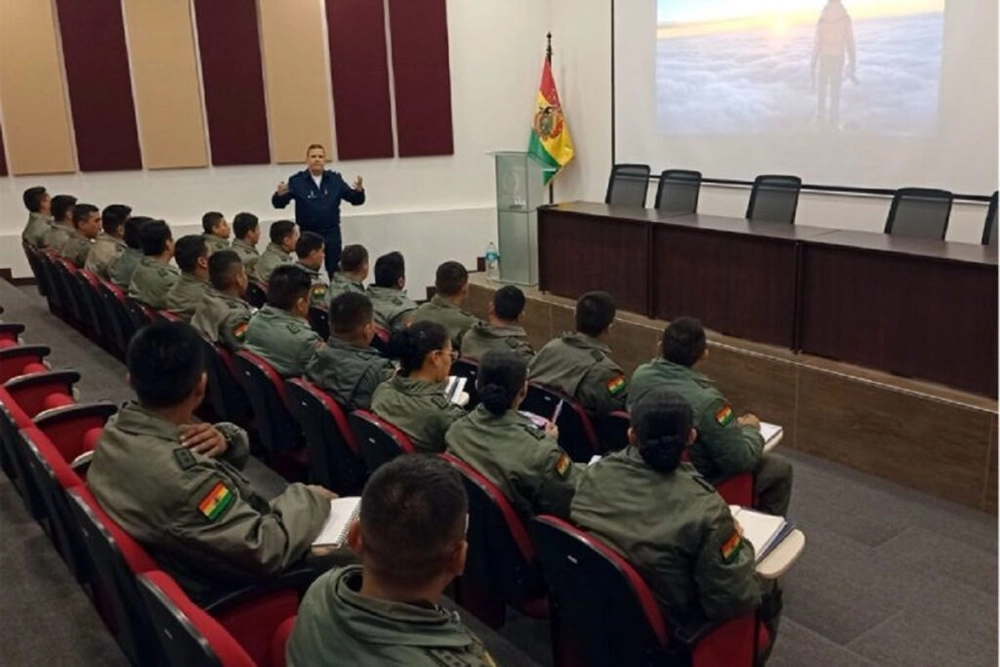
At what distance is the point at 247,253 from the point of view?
607cm

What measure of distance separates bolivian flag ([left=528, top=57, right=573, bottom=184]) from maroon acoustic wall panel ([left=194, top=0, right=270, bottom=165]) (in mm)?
2591

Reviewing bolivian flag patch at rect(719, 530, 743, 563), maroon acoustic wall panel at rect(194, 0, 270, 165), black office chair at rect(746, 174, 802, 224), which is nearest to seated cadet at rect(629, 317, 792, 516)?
bolivian flag patch at rect(719, 530, 743, 563)

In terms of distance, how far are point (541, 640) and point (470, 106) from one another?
6.70m

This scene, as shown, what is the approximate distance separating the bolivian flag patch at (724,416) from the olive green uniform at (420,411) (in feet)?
2.73

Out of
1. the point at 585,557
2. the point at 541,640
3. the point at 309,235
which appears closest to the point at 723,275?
the point at 309,235

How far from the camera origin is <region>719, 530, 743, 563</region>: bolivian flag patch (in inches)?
76.6

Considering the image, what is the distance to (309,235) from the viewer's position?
513 centimetres

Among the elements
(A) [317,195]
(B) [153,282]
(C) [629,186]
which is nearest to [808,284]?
(C) [629,186]

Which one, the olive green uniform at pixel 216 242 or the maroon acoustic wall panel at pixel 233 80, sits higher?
the maroon acoustic wall panel at pixel 233 80

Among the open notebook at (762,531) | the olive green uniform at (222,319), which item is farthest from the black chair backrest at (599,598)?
the olive green uniform at (222,319)

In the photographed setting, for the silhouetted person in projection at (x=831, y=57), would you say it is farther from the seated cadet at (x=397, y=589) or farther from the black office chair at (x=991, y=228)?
the seated cadet at (x=397, y=589)

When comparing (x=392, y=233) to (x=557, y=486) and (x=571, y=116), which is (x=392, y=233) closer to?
(x=571, y=116)

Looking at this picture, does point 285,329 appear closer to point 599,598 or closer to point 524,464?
point 524,464

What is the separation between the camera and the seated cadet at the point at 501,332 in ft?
12.4
